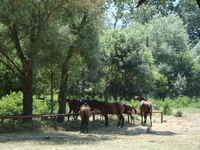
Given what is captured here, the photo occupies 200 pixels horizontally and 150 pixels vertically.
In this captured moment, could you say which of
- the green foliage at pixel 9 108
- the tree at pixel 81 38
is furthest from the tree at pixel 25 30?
the green foliage at pixel 9 108

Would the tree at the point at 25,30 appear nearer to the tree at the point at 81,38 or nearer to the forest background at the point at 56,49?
the forest background at the point at 56,49

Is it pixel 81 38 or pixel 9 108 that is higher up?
pixel 81 38

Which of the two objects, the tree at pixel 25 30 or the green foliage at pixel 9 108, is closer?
the tree at pixel 25 30

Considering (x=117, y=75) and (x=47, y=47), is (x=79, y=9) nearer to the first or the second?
(x=47, y=47)

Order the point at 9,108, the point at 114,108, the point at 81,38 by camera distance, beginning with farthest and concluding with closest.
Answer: the point at 114,108 < the point at 9,108 < the point at 81,38

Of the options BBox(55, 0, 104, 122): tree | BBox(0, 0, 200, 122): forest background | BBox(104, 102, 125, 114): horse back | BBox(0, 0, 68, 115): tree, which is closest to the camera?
BBox(0, 0, 68, 115): tree

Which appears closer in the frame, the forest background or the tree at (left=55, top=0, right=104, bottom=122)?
the forest background

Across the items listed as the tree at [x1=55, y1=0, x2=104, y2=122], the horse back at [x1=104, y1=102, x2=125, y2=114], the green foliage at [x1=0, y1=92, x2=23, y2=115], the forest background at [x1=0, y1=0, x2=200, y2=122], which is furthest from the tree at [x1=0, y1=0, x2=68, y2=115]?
the horse back at [x1=104, y1=102, x2=125, y2=114]

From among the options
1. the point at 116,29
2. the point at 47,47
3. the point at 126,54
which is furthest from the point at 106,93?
the point at 47,47

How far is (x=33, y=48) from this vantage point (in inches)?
559

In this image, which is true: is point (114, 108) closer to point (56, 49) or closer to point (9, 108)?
point (56, 49)

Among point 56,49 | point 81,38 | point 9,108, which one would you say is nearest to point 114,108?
point 81,38

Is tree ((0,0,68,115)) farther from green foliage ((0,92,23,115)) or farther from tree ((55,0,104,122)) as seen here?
green foliage ((0,92,23,115))

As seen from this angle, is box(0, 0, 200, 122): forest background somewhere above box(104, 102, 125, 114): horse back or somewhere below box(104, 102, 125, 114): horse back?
above
